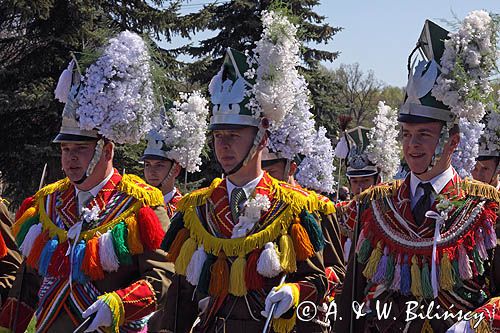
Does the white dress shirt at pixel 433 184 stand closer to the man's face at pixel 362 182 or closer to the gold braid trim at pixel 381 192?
the gold braid trim at pixel 381 192

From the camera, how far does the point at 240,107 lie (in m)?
5.55

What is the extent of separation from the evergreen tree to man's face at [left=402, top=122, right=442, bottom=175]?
12303 millimetres

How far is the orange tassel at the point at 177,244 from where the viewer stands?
18.2 feet

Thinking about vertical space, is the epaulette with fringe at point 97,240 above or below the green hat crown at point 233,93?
below

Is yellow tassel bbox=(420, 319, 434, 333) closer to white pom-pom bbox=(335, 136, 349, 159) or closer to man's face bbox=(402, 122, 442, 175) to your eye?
man's face bbox=(402, 122, 442, 175)

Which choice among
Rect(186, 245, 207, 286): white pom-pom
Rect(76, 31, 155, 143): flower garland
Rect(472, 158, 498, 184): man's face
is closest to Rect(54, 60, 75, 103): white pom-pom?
Rect(76, 31, 155, 143): flower garland

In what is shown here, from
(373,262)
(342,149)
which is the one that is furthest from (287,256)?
(342,149)

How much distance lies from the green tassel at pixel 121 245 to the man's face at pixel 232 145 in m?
0.83

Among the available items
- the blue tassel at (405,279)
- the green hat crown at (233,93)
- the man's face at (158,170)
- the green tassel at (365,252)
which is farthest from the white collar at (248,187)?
the man's face at (158,170)

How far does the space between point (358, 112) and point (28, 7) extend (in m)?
32.3

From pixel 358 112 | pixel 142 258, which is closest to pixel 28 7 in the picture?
pixel 142 258

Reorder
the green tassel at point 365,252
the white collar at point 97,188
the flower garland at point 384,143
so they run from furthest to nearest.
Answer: the flower garland at point 384,143, the white collar at point 97,188, the green tassel at point 365,252

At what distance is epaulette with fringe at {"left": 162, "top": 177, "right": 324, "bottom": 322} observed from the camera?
17.0ft

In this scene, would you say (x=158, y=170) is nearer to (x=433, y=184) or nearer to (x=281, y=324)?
(x=281, y=324)
